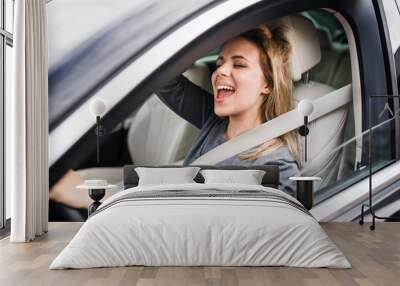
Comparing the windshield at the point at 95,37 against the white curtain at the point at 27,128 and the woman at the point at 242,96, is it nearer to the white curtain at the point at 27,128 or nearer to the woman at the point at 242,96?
the woman at the point at 242,96

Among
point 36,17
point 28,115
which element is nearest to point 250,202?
point 28,115

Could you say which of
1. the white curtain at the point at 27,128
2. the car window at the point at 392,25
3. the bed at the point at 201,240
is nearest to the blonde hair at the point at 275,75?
the car window at the point at 392,25

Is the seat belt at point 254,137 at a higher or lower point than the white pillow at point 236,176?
higher

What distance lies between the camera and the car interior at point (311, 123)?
7.85 meters

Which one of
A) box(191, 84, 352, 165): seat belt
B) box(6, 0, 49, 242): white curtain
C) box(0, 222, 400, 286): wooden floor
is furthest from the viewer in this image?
box(191, 84, 352, 165): seat belt

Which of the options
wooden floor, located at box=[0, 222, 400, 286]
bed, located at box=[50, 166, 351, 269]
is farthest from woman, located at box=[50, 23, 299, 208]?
bed, located at box=[50, 166, 351, 269]

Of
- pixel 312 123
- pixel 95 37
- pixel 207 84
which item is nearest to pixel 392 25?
pixel 312 123

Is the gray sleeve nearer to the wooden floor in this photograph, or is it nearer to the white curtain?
the white curtain

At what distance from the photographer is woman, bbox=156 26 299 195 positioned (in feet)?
25.7

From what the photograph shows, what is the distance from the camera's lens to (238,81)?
786 cm

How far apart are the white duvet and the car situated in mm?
2994

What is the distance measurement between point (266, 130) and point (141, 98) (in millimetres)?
1672

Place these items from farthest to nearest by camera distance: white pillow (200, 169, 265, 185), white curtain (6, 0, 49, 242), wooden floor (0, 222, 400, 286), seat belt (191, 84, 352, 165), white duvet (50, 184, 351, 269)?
seat belt (191, 84, 352, 165) → white pillow (200, 169, 265, 185) → white curtain (6, 0, 49, 242) → white duvet (50, 184, 351, 269) → wooden floor (0, 222, 400, 286)

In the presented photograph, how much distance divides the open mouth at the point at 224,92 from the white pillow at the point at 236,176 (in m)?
1.07
